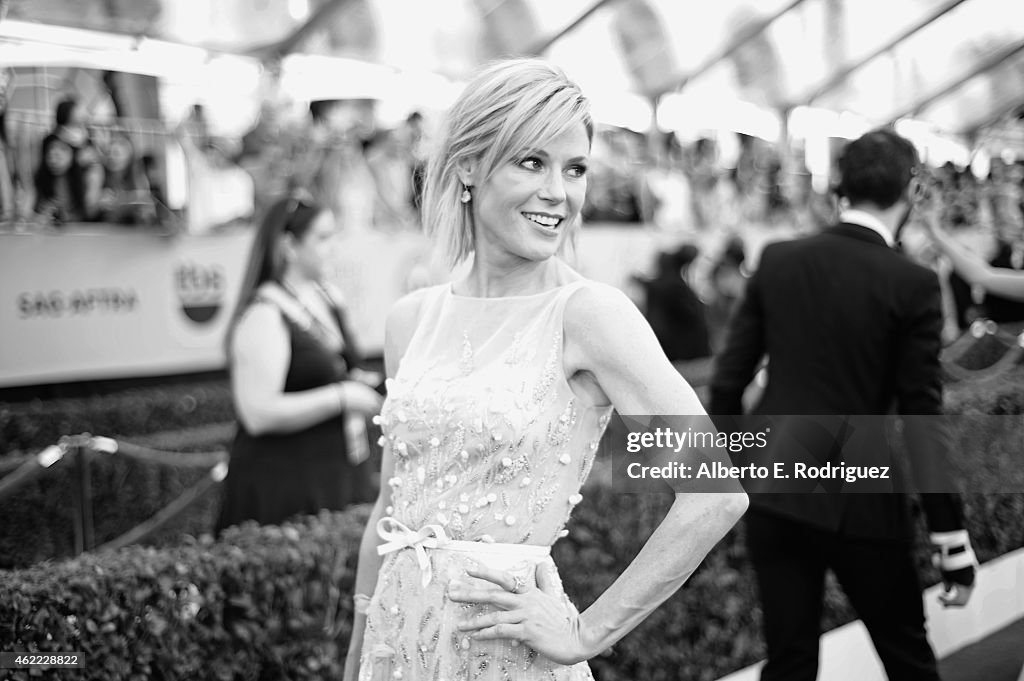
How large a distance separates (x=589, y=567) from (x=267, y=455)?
138 centimetres

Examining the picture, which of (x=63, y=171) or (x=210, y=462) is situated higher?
(x=63, y=171)

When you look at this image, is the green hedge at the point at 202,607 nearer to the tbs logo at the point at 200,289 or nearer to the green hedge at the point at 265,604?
the green hedge at the point at 265,604

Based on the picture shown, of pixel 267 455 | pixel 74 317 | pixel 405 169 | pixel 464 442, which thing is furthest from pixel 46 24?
pixel 464 442

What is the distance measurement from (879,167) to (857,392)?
0.68 metres

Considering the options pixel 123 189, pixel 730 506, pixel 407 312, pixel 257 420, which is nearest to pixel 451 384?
pixel 407 312

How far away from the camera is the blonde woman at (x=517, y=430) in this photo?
1.79m

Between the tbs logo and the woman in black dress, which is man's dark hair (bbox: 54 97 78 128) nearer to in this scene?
the tbs logo

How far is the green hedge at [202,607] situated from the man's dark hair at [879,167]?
1.98 metres

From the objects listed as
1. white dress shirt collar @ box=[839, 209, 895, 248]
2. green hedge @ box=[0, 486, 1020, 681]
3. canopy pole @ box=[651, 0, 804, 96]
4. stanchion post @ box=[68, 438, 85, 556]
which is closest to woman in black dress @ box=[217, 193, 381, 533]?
green hedge @ box=[0, 486, 1020, 681]

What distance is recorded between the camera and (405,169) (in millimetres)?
10484

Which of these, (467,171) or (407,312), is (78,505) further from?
(467,171)

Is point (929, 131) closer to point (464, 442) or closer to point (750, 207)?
point (464, 442)

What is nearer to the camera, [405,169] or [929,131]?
[929,131]

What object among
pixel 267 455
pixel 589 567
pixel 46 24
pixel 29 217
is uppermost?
pixel 46 24
